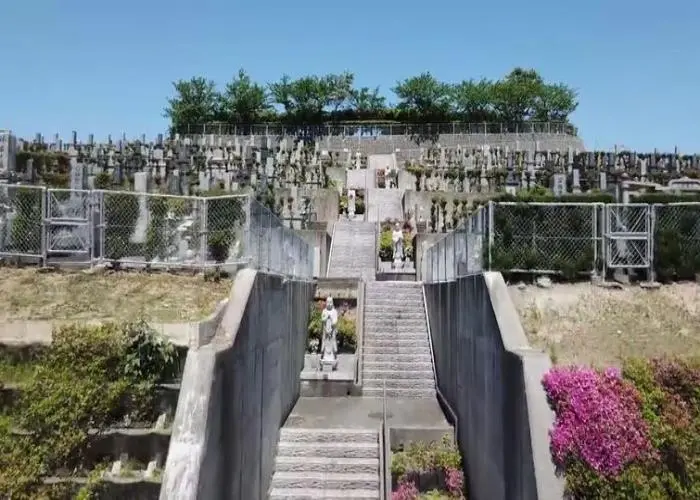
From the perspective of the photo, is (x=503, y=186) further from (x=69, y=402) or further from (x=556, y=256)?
(x=69, y=402)

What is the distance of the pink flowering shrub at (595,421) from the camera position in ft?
18.9

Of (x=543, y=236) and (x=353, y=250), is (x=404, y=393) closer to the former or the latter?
(x=543, y=236)

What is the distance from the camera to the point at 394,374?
14.4 metres

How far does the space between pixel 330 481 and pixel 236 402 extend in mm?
3304

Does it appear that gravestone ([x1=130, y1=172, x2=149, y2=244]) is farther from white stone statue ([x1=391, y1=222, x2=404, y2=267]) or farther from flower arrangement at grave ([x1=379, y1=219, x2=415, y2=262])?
flower arrangement at grave ([x1=379, y1=219, x2=415, y2=262])

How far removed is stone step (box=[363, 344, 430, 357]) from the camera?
15.1 m

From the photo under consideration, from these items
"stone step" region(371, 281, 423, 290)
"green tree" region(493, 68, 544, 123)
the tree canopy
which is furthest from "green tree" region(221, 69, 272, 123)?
"stone step" region(371, 281, 423, 290)

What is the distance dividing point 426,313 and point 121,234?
9.33 meters

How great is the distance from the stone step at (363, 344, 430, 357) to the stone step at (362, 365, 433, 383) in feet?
2.16

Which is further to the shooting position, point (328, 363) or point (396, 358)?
point (396, 358)

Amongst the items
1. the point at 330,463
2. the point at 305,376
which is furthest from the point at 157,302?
the point at 305,376

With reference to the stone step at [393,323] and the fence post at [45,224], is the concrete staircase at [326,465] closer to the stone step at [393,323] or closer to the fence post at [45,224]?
the fence post at [45,224]

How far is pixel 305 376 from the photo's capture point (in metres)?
13.8

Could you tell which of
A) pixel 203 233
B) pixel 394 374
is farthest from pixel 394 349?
pixel 203 233
